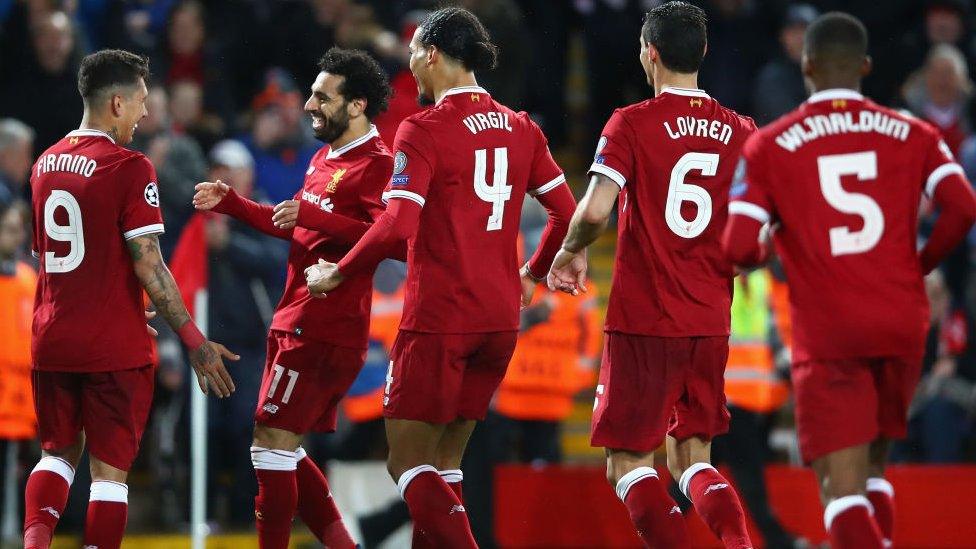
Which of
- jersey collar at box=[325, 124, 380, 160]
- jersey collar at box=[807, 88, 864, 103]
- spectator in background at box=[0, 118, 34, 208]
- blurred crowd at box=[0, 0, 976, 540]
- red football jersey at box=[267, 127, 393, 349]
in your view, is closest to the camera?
jersey collar at box=[807, 88, 864, 103]

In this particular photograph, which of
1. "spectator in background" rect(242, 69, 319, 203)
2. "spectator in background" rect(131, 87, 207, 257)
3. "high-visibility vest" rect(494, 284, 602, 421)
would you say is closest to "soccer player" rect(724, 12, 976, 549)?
"high-visibility vest" rect(494, 284, 602, 421)

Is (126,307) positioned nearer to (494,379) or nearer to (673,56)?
(494,379)

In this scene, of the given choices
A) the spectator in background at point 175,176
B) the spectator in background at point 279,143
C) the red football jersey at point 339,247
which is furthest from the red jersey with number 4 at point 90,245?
the spectator in background at point 279,143

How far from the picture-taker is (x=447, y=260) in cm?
658

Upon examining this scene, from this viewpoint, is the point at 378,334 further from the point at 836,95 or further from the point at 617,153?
the point at 836,95

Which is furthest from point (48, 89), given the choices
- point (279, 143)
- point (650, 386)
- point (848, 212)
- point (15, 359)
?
point (848, 212)

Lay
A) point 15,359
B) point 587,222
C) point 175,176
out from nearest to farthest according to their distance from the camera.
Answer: point 587,222
point 15,359
point 175,176

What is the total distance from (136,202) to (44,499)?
135 centimetres

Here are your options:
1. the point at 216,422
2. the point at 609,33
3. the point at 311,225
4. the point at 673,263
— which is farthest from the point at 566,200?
the point at 609,33

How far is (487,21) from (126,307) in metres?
6.07

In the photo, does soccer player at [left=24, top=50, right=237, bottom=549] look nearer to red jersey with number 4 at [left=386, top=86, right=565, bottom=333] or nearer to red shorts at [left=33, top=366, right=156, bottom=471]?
red shorts at [left=33, top=366, right=156, bottom=471]

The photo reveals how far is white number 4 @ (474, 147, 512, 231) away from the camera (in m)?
6.57

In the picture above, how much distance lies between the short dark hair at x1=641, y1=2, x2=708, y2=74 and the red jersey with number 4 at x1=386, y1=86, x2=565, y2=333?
0.72 m

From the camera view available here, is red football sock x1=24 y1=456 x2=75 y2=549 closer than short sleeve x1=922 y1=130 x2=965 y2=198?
No
